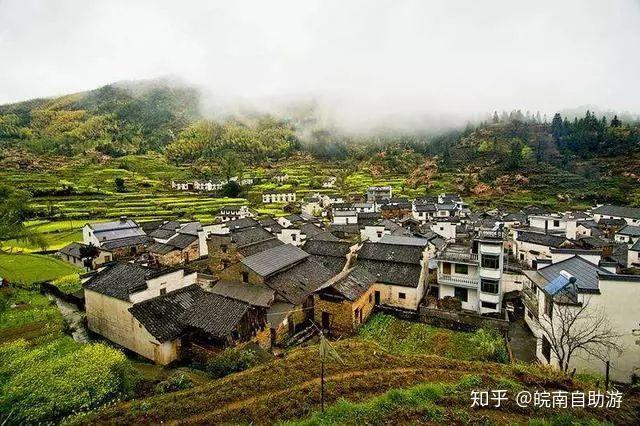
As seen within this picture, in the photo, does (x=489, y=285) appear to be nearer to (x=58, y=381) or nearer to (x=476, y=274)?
(x=476, y=274)

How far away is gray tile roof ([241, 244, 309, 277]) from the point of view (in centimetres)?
2881

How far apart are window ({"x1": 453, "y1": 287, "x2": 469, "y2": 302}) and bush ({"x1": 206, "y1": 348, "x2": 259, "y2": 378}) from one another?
2234 cm

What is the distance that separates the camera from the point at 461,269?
31.5 meters

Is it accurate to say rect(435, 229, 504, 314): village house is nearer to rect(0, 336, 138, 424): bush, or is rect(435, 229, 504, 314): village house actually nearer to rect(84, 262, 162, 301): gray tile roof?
rect(84, 262, 162, 301): gray tile roof

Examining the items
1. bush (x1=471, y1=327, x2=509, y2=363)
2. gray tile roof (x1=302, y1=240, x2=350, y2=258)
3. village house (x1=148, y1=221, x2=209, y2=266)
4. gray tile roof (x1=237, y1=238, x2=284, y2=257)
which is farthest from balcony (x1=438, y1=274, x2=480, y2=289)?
village house (x1=148, y1=221, x2=209, y2=266)

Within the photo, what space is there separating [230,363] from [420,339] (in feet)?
49.5

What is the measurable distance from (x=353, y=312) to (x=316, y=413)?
16205mm

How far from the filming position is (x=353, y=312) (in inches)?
1015

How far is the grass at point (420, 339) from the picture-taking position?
22469 millimetres

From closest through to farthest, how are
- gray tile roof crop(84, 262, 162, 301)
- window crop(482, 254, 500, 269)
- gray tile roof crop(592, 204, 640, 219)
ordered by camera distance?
gray tile roof crop(84, 262, 162, 301) → window crop(482, 254, 500, 269) → gray tile roof crop(592, 204, 640, 219)

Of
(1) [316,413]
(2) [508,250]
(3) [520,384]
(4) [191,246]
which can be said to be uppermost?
(1) [316,413]

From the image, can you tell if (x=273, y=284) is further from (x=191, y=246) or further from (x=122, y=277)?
(x=191, y=246)

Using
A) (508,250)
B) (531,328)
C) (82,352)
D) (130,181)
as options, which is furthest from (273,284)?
(130,181)

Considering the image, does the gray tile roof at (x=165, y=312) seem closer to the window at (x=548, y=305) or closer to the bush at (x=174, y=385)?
the bush at (x=174, y=385)
